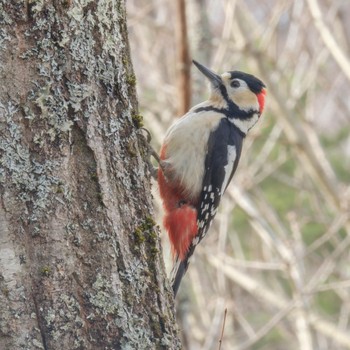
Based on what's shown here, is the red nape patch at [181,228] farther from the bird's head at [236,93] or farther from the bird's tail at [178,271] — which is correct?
the bird's head at [236,93]

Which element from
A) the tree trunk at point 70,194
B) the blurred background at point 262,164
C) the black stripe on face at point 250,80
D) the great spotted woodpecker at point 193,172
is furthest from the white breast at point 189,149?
the tree trunk at point 70,194

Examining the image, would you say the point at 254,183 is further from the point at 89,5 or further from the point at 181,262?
the point at 89,5

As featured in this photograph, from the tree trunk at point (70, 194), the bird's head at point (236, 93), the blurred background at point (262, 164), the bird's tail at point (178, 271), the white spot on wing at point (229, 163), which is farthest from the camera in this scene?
the blurred background at point (262, 164)

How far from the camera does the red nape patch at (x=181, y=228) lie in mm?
3980

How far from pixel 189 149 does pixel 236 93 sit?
489mm

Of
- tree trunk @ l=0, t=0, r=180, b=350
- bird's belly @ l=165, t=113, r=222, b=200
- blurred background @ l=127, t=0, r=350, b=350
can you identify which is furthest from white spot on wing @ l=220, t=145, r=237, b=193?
tree trunk @ l=0, t=0, r=180, b=350

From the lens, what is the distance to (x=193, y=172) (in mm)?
4031

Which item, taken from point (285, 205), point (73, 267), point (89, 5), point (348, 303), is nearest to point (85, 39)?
point (89, 5)

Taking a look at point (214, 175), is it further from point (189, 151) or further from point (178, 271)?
point (178, 271)

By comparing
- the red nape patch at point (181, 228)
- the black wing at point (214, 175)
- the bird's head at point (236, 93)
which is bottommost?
the red nape patch at point (181, 228)

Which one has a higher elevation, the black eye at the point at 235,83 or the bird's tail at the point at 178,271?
the black eye at the point at 235,83

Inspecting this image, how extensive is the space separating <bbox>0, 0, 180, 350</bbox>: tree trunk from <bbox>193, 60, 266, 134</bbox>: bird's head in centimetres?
190

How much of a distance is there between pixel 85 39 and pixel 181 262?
5.93ft

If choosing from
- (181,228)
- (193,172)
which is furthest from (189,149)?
(181,228)
